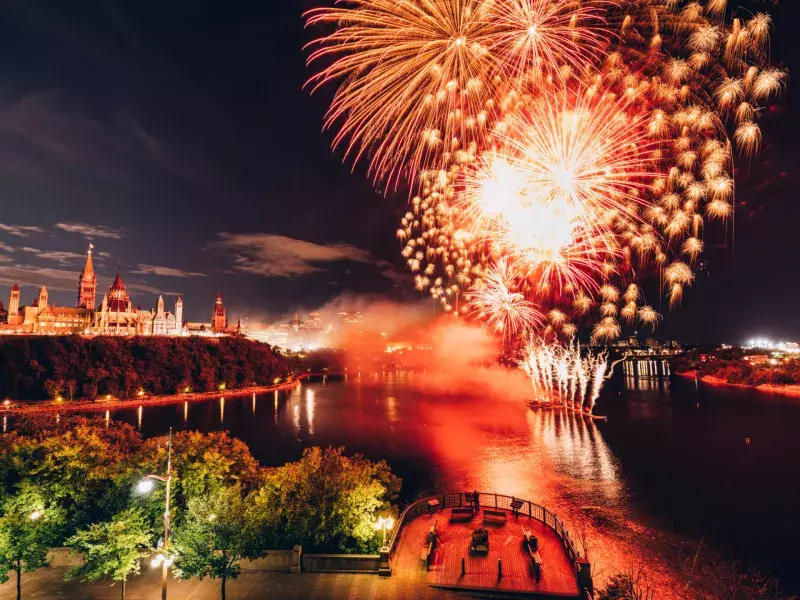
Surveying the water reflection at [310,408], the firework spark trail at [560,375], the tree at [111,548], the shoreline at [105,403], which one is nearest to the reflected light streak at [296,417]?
the water reflection at [310,408]

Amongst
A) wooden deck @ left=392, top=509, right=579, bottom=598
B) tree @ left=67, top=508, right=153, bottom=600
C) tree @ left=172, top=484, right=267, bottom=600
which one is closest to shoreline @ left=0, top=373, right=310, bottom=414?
tree @ left=67, top=508, right=153, bottom=600

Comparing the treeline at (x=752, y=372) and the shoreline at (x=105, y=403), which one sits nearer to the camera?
the shoreline at (x=105, y=403)

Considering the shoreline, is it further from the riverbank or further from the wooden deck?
the riverbank

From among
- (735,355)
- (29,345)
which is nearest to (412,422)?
(29,345)

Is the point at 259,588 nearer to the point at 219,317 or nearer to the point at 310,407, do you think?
the point at 310,407

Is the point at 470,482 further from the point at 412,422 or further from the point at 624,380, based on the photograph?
the point at 624,380

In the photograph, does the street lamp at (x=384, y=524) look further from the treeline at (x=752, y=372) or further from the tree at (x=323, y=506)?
the treeline at (x=752, y=372)
